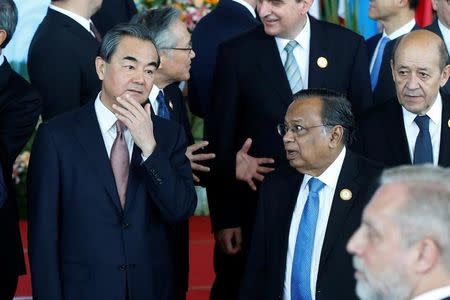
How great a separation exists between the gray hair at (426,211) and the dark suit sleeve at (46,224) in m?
2.03

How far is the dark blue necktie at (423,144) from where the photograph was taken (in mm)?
5656

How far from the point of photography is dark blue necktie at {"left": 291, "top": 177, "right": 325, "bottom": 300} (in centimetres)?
516

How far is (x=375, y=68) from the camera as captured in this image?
662 centimetres

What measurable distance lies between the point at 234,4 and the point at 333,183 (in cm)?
186

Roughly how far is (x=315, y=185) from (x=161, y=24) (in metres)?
1.29

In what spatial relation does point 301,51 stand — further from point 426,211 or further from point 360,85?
point 426,211

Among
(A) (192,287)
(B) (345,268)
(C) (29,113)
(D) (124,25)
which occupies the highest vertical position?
(D) (124,25)

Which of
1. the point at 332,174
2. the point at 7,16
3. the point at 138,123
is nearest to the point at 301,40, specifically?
the point at 332,174

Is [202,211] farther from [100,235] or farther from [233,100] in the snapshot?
[100,235]

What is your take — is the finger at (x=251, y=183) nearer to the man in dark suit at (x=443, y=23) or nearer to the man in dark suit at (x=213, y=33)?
the man in dark suit at (x=213, y=33)

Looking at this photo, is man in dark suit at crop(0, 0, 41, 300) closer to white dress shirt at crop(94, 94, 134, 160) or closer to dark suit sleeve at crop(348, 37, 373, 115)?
white dress shirt at crop(94, 94, 134, 160)

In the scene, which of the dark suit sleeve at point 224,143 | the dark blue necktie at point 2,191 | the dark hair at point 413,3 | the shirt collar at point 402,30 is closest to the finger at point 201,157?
the dark suit sleeve at point 224,143

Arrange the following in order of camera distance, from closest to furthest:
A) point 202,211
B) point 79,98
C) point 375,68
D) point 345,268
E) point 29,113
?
point 345,268 < point 29,113 < point 79,98 < point 375,68 < point 202,211

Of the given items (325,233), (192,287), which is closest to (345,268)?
(325,233)
